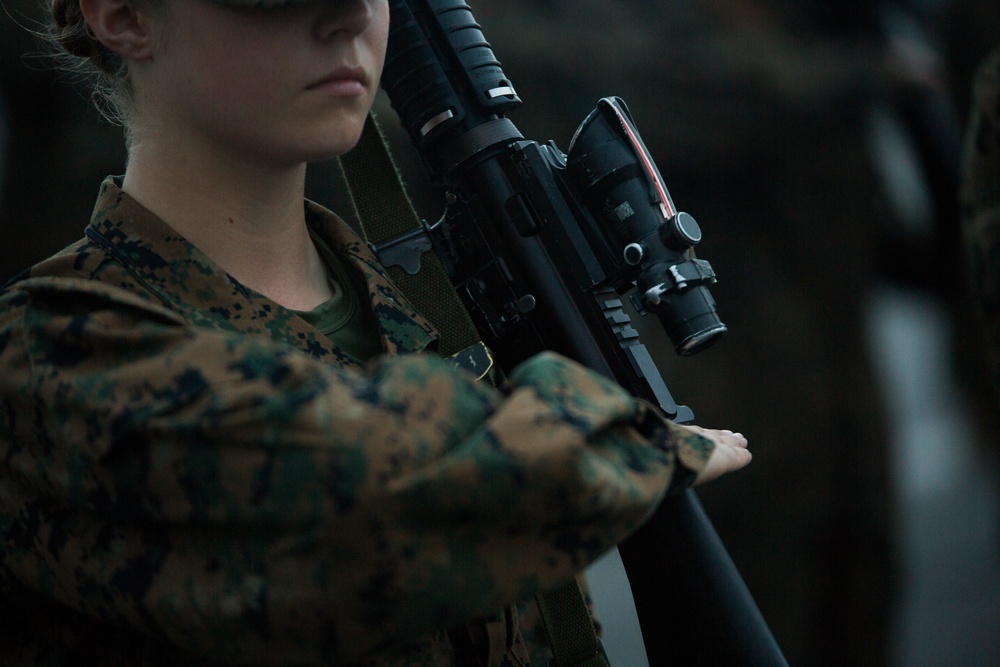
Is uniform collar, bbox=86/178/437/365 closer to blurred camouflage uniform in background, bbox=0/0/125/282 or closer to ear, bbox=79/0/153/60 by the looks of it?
ear, bbox=79/0/153/60

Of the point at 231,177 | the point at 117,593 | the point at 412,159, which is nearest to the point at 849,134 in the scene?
the point at 412,159

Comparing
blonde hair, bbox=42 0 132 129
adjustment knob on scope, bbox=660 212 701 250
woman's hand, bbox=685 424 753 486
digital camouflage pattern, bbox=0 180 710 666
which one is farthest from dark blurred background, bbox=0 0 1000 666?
digital camouflage pattern, bbox=0 180 710 666

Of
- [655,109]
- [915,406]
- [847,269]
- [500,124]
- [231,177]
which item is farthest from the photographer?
[915,406]

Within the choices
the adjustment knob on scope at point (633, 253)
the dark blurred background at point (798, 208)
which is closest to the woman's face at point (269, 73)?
the adjustment knob on scope at point (633, 253)

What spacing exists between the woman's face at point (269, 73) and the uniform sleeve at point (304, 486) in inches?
11.1

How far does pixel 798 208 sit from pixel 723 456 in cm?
439

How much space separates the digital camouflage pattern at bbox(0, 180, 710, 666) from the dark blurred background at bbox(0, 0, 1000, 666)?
3.55m

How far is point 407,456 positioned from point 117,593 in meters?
0.33

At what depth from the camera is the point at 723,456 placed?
1.27 m

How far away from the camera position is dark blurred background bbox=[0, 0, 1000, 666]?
16.3ft

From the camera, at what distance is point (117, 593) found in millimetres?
1018

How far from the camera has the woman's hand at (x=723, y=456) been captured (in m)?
1.24

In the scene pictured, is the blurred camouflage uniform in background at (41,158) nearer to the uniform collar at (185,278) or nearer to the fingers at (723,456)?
the uniform collar at (185,278)

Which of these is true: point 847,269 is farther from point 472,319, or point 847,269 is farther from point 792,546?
point 472,319
